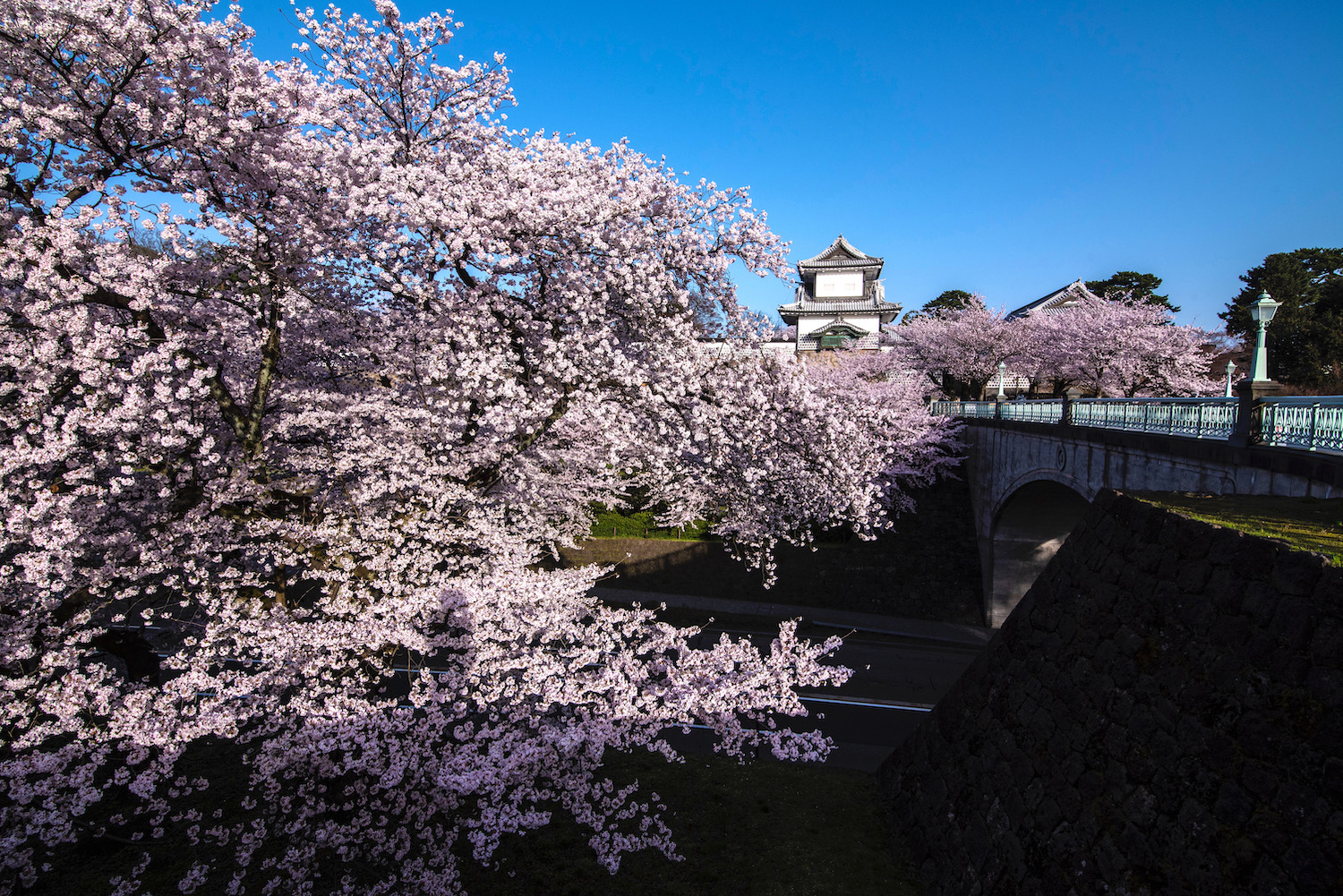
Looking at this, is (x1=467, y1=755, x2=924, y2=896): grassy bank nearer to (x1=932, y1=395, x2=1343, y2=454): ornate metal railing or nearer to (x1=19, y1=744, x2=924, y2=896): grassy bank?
(x1=19, y1=744, x2=924, y2=896): grassy bank

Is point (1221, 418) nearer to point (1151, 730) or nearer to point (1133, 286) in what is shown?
point (1151, 730)

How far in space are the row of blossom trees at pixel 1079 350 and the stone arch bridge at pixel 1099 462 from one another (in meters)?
6.08

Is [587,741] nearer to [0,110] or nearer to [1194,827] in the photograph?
[1194,827]

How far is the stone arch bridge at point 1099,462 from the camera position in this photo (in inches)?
281

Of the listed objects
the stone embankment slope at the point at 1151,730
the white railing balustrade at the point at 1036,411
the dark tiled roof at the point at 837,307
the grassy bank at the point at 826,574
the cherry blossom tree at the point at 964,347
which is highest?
the dark tiled roof at the point at 837,307

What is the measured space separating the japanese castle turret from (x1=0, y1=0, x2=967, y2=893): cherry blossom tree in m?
40.5

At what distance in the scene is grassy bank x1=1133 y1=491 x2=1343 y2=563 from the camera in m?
5.02

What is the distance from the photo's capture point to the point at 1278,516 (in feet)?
19.8

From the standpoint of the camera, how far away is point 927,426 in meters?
26.4

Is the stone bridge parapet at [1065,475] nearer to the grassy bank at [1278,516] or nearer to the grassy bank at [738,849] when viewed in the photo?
the grassy bank at [1278,516]

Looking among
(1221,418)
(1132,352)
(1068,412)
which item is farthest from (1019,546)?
(1221,418)

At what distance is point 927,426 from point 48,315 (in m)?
26.9

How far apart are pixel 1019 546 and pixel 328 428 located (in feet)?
70.5

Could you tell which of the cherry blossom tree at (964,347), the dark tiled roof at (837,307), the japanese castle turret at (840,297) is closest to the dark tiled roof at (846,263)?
the japanese castle turret at (840,297)
